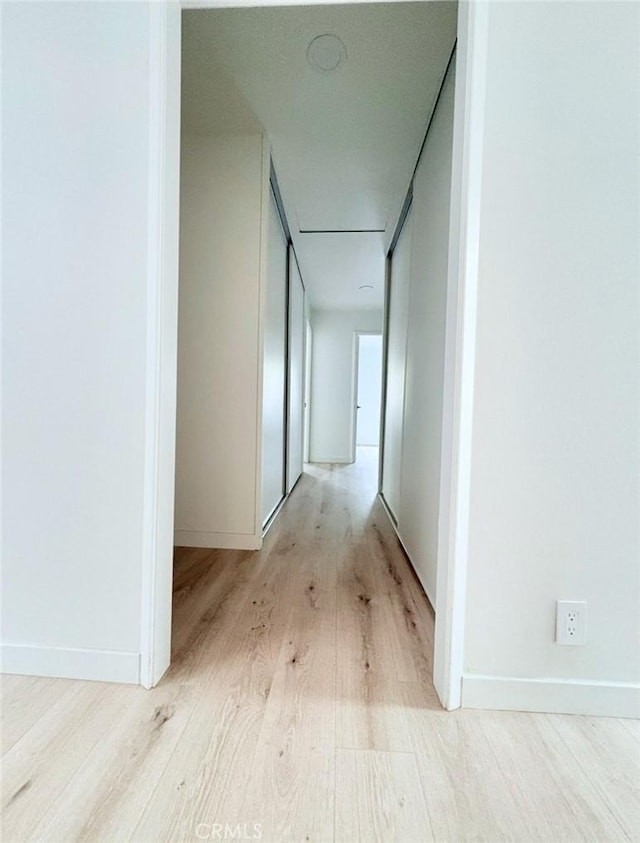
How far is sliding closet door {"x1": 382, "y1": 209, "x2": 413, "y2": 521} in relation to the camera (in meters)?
2.70

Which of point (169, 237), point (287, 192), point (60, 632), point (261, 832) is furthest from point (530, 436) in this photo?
point (287, 192)

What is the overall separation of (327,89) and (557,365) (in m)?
1.78

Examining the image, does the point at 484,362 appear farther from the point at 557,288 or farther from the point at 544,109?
the point at 544,109

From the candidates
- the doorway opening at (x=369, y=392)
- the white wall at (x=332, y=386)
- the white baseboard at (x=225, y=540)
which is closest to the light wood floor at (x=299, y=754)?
the white baseboard at (x=225, y=540)

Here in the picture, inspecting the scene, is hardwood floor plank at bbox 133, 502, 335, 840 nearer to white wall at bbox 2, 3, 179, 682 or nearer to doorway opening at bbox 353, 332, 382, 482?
white wall at bbox 2, 3, 179, 682

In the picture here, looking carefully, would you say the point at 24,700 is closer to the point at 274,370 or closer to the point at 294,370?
the point at 274,370

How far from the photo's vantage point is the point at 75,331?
1133 mm

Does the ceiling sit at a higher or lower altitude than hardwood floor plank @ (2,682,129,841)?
higher

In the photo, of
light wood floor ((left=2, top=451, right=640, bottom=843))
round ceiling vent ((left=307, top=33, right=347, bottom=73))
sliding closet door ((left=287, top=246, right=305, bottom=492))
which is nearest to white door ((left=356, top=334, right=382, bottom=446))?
sliding closet door ((left=287, top=246, right=305, bottom=492))

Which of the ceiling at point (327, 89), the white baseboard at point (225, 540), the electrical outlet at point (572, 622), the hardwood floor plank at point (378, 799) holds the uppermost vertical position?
the ceiling at point (327, 89)

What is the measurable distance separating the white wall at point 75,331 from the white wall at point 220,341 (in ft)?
3.67

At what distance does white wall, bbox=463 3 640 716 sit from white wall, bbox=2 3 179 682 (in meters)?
0.96

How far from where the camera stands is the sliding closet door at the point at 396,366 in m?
2.70

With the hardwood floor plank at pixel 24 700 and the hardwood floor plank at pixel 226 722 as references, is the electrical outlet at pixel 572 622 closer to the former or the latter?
the hardwood floor plank at pixel 226 722
